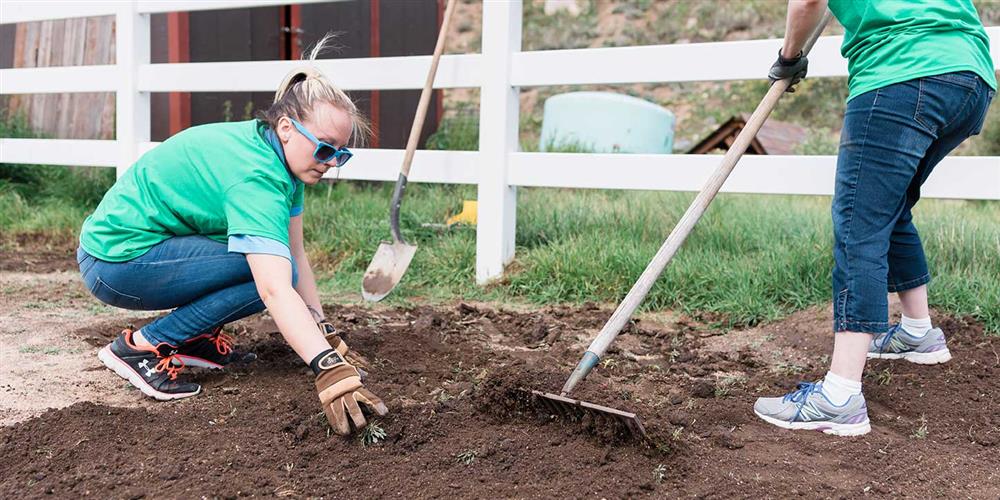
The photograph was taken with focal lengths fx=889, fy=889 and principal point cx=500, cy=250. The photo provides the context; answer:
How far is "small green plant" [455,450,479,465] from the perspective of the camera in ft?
7.26

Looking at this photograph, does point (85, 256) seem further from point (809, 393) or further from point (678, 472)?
point (809, 393)

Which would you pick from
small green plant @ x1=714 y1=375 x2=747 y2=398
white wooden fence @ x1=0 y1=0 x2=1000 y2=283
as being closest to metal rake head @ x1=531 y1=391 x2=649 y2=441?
small green plant @ x1=714 y1=375 x2=747 y2=398

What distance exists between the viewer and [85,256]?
284 centimetres

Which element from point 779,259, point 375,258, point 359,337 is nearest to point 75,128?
point 375,258

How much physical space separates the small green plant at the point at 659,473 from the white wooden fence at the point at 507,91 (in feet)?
6.62

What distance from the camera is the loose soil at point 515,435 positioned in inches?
83.1

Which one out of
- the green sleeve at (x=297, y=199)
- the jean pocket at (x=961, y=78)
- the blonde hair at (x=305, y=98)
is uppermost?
the jean pocket at (x=961, y=78)

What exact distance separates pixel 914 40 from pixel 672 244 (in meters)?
0.84

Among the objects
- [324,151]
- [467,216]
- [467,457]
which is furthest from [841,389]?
[467,216]

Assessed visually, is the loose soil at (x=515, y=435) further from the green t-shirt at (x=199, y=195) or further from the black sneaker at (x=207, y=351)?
the green t-shirt at (x=199, y=195)

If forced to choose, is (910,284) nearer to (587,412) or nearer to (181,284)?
(587,412)

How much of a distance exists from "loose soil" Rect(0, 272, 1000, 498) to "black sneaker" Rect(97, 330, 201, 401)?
53 millimetres

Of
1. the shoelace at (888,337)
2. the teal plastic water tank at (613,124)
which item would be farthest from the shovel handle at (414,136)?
the teal plastic water tank at (613,124)

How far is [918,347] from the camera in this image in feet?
10.0
